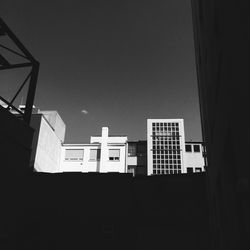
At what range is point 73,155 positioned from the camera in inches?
1490

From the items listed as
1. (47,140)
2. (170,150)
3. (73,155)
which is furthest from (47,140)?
(170,150)

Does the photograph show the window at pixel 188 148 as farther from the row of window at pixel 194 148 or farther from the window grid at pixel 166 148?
the window grid at pixel 166 148

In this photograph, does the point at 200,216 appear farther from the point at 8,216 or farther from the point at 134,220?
the point at 8,216

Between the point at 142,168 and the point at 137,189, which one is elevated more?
the point at 142,168

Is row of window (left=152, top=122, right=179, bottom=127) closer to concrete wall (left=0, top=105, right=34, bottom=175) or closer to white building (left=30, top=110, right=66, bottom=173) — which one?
white building (left=30, top=110, right=66, bottom=173)

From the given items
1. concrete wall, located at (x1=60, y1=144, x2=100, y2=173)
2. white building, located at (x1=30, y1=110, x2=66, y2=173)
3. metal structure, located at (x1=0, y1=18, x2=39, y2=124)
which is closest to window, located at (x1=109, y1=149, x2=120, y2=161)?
concrete wall, located at (x1=60, y1=144, x2=100, y2=173)

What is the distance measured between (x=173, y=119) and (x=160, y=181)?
80.2 feet

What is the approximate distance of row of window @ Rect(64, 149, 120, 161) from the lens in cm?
3693

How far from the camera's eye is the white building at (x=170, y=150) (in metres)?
33.2

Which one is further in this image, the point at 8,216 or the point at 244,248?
the point at 8,216

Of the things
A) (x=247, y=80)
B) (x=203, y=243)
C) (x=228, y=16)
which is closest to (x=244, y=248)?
(x=247, y=80)

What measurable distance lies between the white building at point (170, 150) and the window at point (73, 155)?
1052 centimetres

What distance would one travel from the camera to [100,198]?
12.3 m

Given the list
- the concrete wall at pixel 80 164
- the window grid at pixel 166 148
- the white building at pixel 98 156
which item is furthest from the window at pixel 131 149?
the concrete wall at pixel 80 164
